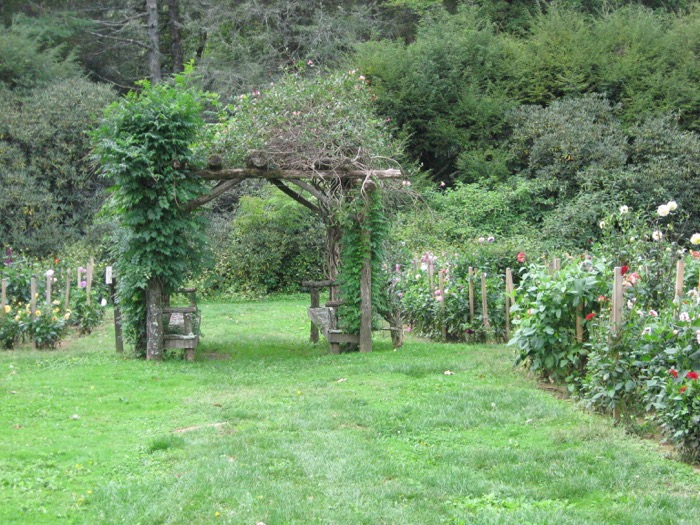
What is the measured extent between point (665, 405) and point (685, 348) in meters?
0.45

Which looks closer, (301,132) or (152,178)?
(152,178)

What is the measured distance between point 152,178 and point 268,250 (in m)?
9.49

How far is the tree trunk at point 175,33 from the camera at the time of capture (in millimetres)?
26344

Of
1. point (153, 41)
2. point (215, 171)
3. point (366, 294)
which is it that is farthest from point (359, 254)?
point (153, 41)

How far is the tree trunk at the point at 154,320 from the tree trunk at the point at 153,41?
51.6 feet

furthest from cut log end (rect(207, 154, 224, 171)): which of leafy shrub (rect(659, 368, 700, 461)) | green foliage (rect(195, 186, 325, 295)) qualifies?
green foliage (rect(195, 186, 325, 295))

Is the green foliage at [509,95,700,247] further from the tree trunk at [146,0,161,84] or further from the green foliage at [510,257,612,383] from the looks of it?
the tree trunk at [146,0,161,84]

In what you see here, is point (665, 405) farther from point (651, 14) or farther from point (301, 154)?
point (651, 14)

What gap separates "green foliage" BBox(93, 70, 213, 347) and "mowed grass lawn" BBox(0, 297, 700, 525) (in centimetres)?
153

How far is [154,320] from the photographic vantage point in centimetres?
1078

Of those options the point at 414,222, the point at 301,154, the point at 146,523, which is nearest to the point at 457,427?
the point at 146,523

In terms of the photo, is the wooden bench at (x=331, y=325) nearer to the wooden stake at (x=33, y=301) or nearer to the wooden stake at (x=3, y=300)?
the wooden stake at (x=33, y=301)

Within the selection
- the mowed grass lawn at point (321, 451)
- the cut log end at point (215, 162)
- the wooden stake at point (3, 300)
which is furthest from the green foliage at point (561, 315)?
the wooden stake at point (3, 300)

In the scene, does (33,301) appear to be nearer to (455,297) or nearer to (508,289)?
(455,297)
